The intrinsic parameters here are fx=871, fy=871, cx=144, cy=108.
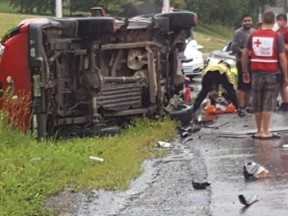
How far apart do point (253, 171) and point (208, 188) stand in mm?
598

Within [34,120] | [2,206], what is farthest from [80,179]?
[34,120]

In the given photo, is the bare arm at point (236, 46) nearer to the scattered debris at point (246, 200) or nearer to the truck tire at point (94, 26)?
the truck tire at point (94, 26)

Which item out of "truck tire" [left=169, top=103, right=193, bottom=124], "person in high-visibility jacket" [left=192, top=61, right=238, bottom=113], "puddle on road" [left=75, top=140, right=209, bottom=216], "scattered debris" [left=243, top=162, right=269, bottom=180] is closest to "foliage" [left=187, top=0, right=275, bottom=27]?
"person in high-visibility jacket" [left=192, top=61, right=238, bottom=113]

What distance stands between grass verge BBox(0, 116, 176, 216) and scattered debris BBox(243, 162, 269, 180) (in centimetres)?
114

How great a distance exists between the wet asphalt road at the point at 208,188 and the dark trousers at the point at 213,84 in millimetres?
3125

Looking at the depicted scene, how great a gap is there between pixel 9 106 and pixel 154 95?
2672 mm

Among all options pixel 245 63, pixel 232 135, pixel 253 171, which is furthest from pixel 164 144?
pixel 253 171

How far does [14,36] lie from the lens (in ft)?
36.1

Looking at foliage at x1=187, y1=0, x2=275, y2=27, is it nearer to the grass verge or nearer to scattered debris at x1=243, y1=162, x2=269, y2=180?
the grass verge

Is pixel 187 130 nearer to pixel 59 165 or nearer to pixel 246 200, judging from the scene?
pixel 59 165

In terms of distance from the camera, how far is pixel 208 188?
26.7 feet

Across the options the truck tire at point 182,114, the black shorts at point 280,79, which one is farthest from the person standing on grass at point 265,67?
the truck tire at point 182,114

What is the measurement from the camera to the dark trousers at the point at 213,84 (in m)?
14.4

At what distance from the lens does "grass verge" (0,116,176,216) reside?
25.0 feet
